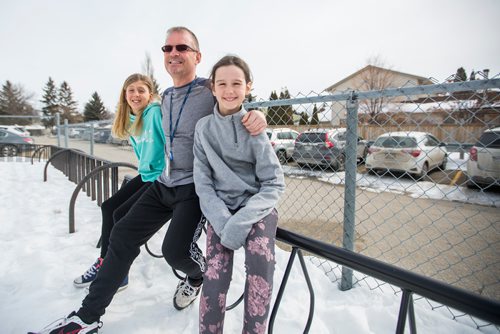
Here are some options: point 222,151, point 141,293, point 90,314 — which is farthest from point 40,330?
point 222,151

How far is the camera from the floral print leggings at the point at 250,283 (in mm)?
1220

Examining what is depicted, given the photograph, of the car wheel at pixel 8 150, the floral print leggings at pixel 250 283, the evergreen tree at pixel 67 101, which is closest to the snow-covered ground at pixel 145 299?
the floral print leggings at pixel 250 283

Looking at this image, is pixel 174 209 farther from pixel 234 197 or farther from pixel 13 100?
pixel 13 100

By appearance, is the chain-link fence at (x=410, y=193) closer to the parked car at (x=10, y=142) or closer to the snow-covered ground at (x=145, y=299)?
the snow-covered ground at (x=145, y=299)

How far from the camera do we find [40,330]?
5.13 feet

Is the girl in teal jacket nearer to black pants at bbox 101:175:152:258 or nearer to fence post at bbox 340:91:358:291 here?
black pants at bbox 101:175:152:258

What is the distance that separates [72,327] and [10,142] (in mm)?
12899

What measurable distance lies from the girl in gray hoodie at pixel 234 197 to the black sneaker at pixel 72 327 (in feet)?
2.29

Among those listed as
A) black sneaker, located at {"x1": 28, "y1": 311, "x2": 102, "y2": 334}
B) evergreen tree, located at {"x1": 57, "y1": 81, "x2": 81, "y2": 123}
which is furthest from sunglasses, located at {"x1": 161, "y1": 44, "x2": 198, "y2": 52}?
evergreen tree, located at {"x1": 57, "y1": 81, "x2": 81, "y2": 123}

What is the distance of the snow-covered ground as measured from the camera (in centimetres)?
173

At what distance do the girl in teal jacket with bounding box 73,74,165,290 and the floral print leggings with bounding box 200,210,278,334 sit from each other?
0.89m

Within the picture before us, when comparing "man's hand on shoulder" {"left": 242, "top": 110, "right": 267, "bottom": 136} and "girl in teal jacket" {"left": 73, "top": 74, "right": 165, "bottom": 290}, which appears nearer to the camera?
"man's hand on shoulder" {"left": 242, "top": 110, "right": 267, "bottom": 136}

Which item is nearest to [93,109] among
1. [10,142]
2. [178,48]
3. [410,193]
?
[10,142]

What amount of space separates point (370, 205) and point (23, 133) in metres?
14.7
